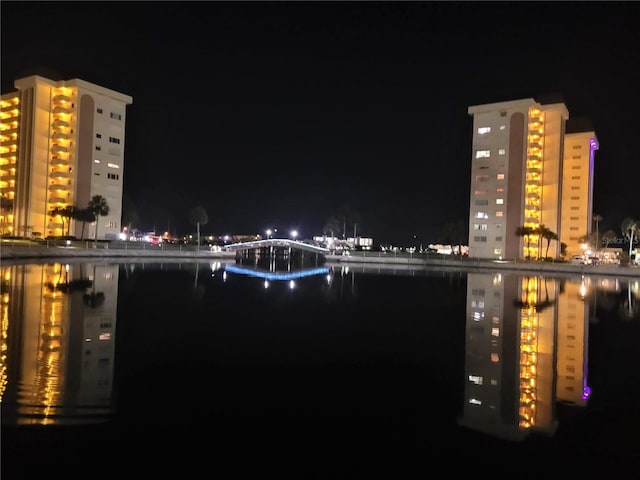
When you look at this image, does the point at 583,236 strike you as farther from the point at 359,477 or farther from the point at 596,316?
Result: the point at 359,477

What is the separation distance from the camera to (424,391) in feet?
22.1

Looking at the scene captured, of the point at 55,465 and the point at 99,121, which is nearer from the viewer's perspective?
the point at 55,465

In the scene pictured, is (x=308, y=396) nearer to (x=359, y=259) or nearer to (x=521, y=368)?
(x=521, y=368)

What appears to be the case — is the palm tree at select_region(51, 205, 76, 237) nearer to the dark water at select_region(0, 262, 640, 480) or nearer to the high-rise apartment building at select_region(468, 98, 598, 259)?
the dark water at select_region(0, 262, 640, 480)

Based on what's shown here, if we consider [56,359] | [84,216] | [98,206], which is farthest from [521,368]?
[98,206]

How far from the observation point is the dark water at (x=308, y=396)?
444 cm

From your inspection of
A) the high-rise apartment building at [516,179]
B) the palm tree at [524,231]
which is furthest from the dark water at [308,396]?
the high-rise apartment building at [516,179]

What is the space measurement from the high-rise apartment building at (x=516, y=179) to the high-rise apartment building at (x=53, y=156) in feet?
159

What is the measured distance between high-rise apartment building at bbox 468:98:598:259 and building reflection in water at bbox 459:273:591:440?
160 ft

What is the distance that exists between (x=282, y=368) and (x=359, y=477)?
3627mm

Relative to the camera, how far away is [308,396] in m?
6.29

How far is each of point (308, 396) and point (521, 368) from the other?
3.94 metres

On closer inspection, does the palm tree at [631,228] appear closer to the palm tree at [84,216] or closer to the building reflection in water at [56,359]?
the palm tree at [84,216]

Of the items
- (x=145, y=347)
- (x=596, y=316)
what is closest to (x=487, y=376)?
(x=145, y=347)
